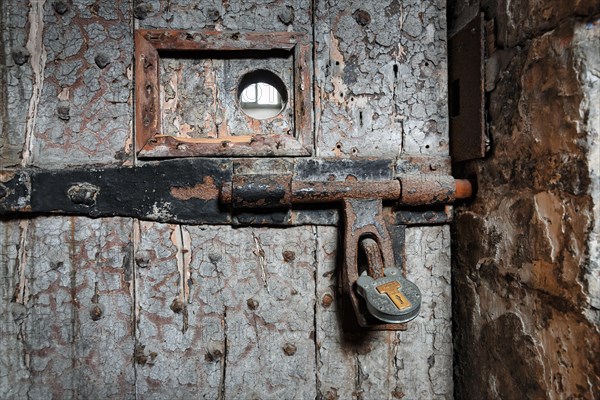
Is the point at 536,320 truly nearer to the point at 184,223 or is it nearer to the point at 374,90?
the point at 374,90

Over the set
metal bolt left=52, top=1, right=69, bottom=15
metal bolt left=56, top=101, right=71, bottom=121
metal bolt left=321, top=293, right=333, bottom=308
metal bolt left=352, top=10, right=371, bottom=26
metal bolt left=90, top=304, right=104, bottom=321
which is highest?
metal bolt left=52, top=1, right=69, bottom=15

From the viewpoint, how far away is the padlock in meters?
0.66

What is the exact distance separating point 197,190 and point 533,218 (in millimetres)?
619

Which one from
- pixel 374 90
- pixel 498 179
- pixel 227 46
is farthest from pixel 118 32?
pixel 498 179

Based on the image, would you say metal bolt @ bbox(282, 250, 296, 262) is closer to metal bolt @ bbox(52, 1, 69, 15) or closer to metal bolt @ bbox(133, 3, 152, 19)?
metal bolt @ bbox(133, 3, 152, 19)

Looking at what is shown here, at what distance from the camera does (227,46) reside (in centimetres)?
84

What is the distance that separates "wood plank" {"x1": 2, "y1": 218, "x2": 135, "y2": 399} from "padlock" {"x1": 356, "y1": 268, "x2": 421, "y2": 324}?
1.65ft

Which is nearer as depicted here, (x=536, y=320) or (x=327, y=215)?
(x=536, y=320)

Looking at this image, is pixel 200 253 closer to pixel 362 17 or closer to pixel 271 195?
pixel 271 195

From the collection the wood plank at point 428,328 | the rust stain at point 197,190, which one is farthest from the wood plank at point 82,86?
the wood plank at point 428,328

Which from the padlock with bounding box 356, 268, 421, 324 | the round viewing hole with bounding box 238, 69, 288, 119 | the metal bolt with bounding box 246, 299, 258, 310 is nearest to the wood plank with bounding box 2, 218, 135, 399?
the metal bolt with bounding box 246, 299, 258, 310

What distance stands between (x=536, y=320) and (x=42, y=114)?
1014mm

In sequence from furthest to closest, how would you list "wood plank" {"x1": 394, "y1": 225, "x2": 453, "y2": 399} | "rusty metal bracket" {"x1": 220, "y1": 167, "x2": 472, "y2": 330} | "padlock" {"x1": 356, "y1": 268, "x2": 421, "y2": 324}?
"wood plank" {"x1": 394, "y1": 225, "x2": 453, "y2": 399}
"rusty metal bracket" {"x1": 220, "y1": 167, "x2": 472, "y2": 330}
"padlock" {"x1": 356, "y1": 268, "x2": 421, "y2": 324}

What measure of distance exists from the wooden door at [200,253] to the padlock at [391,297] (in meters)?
0.15
